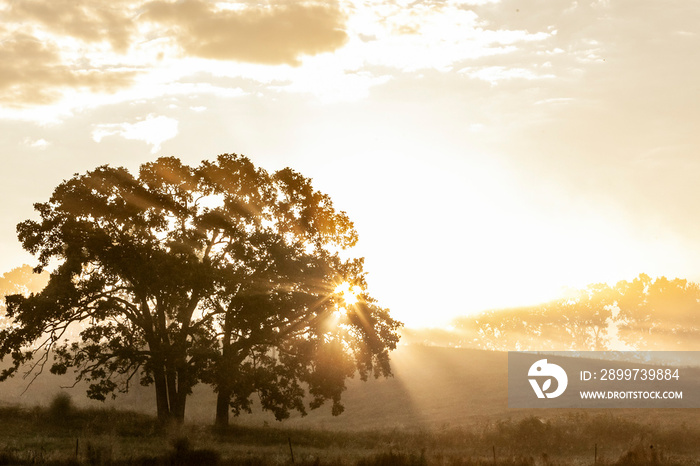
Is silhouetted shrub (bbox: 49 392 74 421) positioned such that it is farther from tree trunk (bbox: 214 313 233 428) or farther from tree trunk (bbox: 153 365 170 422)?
tree trunk (bbox: 214 313 233 428)

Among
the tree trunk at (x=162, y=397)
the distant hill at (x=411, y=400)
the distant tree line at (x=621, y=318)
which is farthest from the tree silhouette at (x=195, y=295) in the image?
the distant tree line at (x=621, y=318)

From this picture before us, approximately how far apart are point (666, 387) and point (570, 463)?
133ft

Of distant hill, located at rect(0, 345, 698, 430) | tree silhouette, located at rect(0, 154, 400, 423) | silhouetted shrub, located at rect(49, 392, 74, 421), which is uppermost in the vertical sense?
tree silhouette, located at rect(0, 154, 400, 423)

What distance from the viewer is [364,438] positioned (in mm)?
34688

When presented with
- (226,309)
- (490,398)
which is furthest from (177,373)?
(490,398)

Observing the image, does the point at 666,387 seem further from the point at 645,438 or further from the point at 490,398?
the point at 645,438

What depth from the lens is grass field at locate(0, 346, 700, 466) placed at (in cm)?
2509

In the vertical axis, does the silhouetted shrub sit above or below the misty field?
above

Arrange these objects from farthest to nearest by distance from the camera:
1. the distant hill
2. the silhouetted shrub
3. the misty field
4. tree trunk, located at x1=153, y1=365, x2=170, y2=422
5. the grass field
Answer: the distant hill
tree trunk, located at x1=153, y1=365, x2=170, y2=422
the silhouetted shrub
the grass field
the misty field

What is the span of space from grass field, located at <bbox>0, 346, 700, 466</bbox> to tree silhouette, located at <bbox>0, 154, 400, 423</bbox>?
6.79 ft

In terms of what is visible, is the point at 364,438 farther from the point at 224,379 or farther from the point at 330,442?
the point at 224,379

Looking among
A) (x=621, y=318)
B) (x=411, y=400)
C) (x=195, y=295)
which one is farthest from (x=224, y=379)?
(x=621, y=318)

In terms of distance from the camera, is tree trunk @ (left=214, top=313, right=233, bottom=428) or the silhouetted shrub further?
the silhouetted shrub

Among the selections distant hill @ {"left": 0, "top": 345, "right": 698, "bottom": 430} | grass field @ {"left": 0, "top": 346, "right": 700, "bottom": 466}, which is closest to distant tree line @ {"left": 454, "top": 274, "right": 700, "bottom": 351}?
distant hill @ {"left": 0, "top": 345, "right": 698, "bottom": 430}
